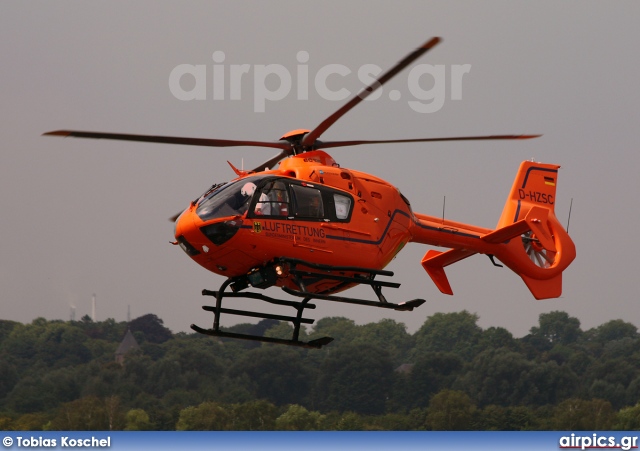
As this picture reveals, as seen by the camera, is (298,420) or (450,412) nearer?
(298,420)

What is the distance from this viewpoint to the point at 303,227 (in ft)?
61.6

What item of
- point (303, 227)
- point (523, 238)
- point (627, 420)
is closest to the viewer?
point (303, 227)

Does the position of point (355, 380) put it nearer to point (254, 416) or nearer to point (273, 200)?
point (254, 416)

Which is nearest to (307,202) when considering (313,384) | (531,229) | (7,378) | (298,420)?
(531,229)

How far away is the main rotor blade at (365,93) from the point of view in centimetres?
1670

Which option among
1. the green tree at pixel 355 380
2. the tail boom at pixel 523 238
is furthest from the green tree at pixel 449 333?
the tail boom at pixel 523 238

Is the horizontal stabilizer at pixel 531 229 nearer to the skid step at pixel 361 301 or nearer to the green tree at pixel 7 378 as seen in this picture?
the skid step at pixel 361 301

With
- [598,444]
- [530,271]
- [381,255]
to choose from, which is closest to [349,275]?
[381,255]

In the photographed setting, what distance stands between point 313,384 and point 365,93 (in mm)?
45066

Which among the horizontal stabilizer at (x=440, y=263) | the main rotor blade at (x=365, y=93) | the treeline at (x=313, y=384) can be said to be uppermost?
the main rotor blade at (x=365, y=93)

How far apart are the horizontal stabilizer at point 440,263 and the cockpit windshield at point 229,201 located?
5.15 metres

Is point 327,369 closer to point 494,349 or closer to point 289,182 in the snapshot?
point 494,349

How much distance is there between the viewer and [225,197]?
1841cm

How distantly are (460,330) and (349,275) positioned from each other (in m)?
57.6
